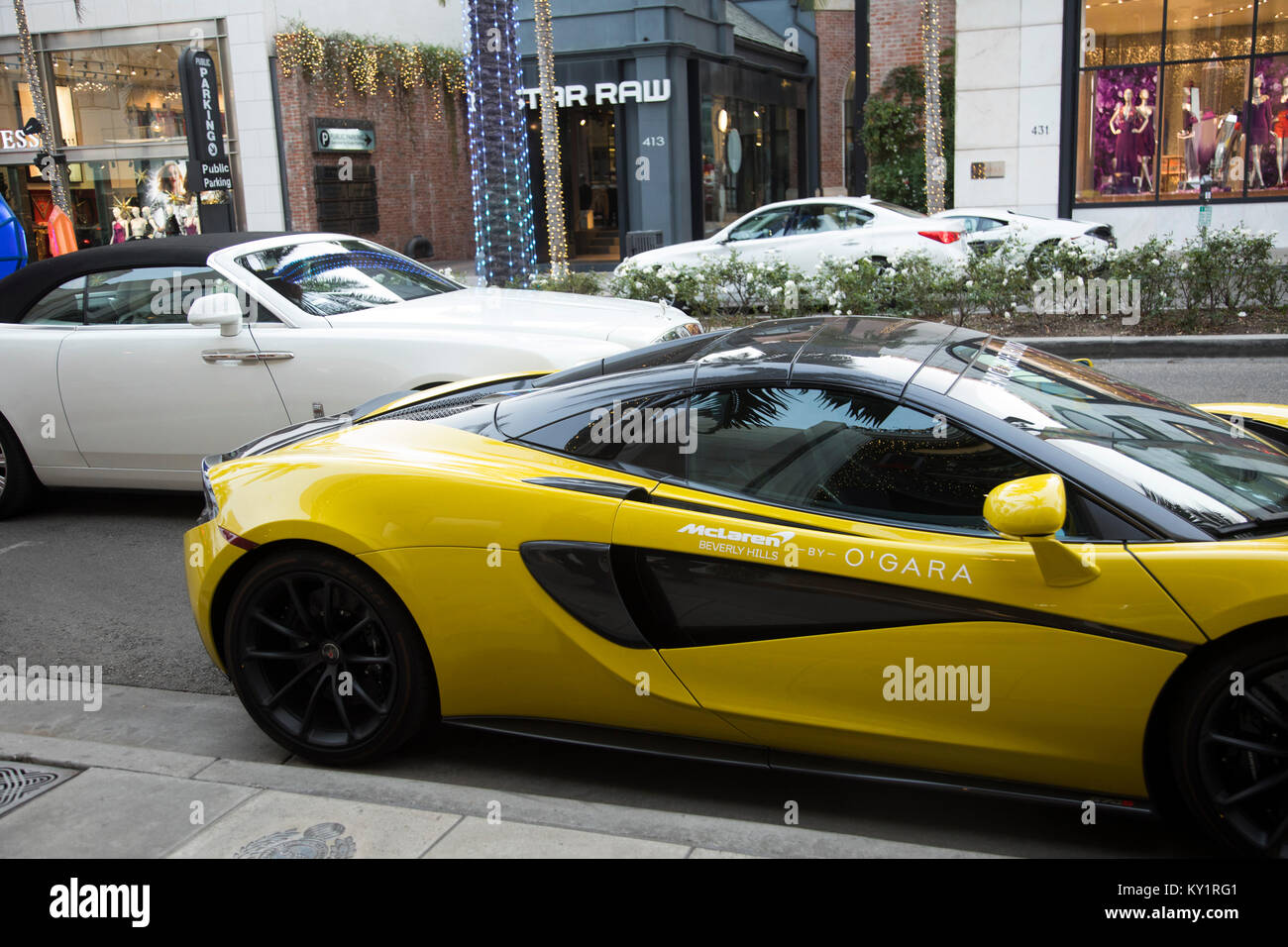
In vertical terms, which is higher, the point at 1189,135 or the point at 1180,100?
the point at 1180,100

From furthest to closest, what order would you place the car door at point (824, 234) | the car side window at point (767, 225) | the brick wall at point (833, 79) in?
the brick wall at point (833, 79)
the car side window at point (767, 225)
the car door at point (824, 234)

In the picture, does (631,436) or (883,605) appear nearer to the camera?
(883,605)

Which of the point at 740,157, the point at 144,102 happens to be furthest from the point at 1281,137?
the point at 144,102

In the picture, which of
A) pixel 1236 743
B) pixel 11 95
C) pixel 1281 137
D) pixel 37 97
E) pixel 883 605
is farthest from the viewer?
pixel 11 95

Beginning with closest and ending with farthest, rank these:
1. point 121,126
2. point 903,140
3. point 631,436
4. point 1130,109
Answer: point 631,436
point 1130,109
point 903,140
point 121,126

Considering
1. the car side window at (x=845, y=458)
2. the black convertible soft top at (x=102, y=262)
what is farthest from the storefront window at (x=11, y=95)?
the car side window at (x=845, y=458)

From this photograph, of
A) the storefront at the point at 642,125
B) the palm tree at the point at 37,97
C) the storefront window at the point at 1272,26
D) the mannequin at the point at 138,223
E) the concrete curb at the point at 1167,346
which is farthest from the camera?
the mannequin at the point at 138,223

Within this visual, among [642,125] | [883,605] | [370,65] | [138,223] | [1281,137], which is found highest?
[370,65]

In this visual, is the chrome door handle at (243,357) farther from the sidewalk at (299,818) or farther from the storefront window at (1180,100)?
the storefront window at (1180,100)

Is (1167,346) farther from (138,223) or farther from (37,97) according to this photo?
(138,223)

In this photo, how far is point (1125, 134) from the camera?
760 inches

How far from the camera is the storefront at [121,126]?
24688 mm

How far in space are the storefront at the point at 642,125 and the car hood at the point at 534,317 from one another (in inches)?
651

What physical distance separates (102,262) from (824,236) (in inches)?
→ 387
